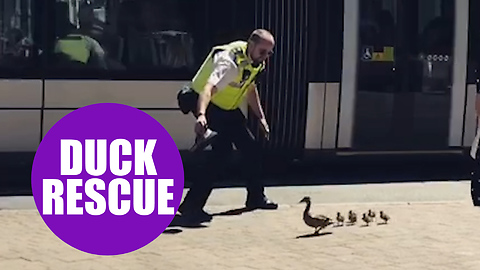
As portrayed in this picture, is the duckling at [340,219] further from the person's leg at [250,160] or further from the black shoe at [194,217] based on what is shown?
the black shoe at [194,217]

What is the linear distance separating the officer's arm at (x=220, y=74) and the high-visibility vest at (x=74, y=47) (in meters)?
2.94

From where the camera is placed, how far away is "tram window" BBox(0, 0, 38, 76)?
33.3ft

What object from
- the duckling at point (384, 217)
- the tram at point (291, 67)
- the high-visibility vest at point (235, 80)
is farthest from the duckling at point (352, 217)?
the tram at point (291, 67)

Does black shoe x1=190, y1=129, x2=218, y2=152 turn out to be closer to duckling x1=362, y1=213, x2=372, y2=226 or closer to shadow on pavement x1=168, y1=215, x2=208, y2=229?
shadow on pavement x1=168, y1=215, x2=208, y2=229

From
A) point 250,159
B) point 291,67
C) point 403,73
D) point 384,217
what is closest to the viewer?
point 384,217

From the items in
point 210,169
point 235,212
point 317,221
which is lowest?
point 235,212

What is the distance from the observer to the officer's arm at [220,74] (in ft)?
25.0

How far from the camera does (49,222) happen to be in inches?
186

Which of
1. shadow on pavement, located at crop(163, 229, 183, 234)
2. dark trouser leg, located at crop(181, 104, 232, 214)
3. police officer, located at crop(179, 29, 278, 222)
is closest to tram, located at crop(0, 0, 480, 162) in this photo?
police officer, located at crop(179, 29, 278, 222)

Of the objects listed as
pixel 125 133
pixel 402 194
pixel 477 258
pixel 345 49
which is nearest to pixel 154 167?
pixel 125 133

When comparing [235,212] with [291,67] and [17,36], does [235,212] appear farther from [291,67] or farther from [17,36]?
[17,36]

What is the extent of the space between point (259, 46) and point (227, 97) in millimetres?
533

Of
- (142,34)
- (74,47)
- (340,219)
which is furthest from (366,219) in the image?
(74,47)

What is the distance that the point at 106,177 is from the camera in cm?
419
